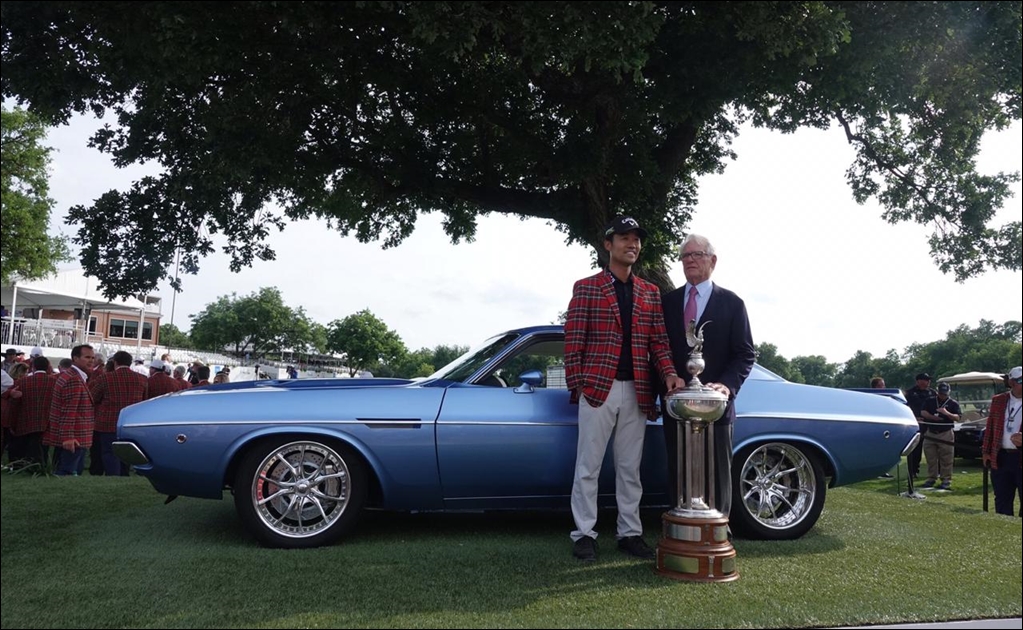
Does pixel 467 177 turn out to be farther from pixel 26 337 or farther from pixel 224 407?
pixel 26 337

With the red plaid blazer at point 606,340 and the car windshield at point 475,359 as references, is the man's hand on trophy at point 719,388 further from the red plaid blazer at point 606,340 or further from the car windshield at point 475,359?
the car windshield at point 475,359

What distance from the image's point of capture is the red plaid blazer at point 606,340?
427 centimetres

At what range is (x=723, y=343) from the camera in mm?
4484

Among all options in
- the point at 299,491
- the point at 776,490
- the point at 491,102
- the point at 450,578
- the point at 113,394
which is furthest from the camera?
the point at 491,102

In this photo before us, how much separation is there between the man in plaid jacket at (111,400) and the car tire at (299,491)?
583cm

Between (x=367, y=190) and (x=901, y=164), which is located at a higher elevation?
(x=901, y=164)

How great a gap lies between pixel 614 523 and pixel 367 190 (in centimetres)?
730

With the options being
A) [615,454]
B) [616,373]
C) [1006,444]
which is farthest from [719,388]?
[1006,444]

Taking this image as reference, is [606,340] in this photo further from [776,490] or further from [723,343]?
[776,490]

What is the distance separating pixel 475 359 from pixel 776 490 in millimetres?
2180

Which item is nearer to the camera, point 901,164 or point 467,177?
point 467,177

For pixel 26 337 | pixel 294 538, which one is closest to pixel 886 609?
pixel 294 538

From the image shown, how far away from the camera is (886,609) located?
3.45 m

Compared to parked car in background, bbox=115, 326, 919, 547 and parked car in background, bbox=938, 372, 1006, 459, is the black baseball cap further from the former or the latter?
parked car in background, bbox=938, 372, 1006, 459
